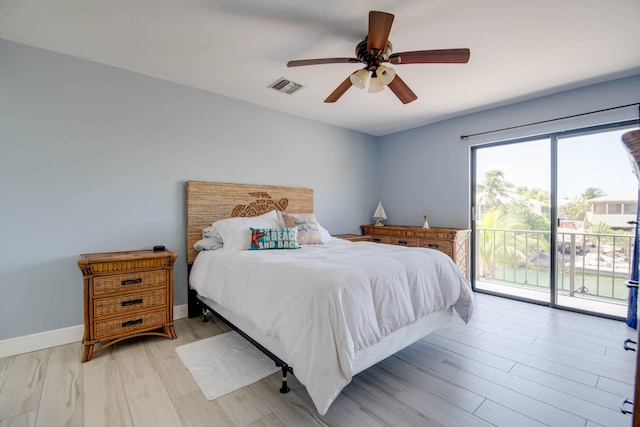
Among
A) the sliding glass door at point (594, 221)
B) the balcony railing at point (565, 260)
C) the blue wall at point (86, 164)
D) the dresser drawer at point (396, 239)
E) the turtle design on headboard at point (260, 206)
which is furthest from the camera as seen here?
the dresser drawer at point (396, 239)

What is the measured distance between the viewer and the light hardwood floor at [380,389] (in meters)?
1.57

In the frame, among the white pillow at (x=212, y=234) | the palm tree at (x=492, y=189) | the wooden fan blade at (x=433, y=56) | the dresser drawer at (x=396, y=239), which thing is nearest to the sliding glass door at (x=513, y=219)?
the palm tree at (x=492, y=189)

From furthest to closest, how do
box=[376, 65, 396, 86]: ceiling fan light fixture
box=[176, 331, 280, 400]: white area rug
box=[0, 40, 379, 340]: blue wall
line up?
box=[0, 40, 379, 340]: blue wall, box=[376, 65, 396, 86]: ceiling fan light fixture, box=[176, 331, 280, 400]: white area rug

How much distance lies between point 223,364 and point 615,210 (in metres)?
4.30

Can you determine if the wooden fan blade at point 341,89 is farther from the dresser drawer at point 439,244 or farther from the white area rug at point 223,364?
the dresser drawer at point 439,244

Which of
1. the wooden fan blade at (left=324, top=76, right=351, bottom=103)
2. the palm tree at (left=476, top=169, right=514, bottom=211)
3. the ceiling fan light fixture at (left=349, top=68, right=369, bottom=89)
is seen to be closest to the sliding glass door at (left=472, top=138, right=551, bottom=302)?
the palm tree at (left=476, top=169, right=514, bottom=211)

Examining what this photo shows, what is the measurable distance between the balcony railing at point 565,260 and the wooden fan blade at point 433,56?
9.35 feet

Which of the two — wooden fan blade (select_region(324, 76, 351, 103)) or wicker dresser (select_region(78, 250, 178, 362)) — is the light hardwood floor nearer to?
wicker dresser (select_region(78, 250, 178, 362))

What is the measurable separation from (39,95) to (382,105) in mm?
3450

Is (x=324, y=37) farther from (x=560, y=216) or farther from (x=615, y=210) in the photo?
(x=615, y=210)

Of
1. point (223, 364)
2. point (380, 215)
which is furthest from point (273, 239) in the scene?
point (380, 215)

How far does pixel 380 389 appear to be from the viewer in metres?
1.84

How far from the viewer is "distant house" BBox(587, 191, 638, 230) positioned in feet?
9.81

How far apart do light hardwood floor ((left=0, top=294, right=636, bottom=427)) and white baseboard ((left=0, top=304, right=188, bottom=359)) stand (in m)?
0.07
